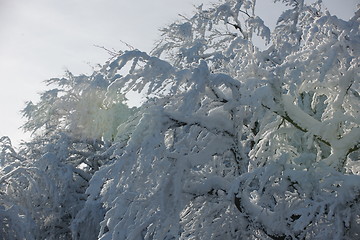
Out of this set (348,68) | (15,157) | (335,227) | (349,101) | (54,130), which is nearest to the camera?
(335,227)

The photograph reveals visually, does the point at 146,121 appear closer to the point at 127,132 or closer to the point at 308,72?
the point at 127,132

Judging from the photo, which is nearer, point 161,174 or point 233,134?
point 161,174

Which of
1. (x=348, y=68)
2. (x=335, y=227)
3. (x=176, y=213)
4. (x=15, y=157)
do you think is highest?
(x=15, y=157)

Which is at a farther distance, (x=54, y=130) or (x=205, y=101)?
(x=54, y=130)

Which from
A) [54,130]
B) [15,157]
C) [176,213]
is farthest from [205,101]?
[54,130]

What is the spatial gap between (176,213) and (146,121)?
108 centimetres

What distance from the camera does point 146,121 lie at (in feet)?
14.2

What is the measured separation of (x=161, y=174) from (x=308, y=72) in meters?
2.57

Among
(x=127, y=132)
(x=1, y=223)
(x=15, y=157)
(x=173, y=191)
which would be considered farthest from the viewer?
(x=15, y=157)

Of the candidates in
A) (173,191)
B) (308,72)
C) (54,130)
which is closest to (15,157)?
(54,130)

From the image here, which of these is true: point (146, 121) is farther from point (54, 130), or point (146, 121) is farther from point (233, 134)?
point (54, 130)

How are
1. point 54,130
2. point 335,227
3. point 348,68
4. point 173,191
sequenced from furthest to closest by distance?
point 54,130 < point 348,68 < point 173,191 < point 335,227

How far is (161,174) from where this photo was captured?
445 centimetres

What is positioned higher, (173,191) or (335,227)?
(173,191)
